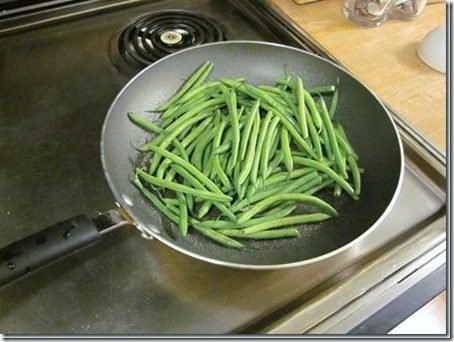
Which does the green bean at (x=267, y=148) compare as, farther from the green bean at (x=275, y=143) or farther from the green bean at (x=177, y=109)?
the green bean at (x=177, y=109)

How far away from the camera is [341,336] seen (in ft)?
2.00

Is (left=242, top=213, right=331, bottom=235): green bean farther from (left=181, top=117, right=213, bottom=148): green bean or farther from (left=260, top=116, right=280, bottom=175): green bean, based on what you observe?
(left=181, top=117, right=213, bottom=148): green bean

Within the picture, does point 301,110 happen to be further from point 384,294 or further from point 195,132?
point 384,294

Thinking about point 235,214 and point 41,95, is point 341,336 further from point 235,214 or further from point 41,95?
point 41,95

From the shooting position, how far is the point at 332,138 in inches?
30.3

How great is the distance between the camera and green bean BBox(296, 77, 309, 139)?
0.78 m

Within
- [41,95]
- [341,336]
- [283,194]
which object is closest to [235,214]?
→ [283,194]

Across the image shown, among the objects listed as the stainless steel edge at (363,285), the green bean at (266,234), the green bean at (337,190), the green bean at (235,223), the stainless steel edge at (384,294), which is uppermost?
the green bean at (235,223)

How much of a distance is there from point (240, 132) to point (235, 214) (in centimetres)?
14

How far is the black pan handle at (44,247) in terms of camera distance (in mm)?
561

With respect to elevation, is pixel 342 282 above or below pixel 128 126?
below

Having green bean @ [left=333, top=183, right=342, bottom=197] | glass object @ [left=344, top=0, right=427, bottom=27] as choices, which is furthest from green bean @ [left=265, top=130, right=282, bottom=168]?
glass object @ [left=344, top=0, right=427, bottom=27]

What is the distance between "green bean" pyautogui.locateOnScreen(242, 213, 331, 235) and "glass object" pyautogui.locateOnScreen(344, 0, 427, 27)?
566 mm

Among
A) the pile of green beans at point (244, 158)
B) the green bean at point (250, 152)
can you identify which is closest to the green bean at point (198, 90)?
the pile of green beans at point (244, 158)
